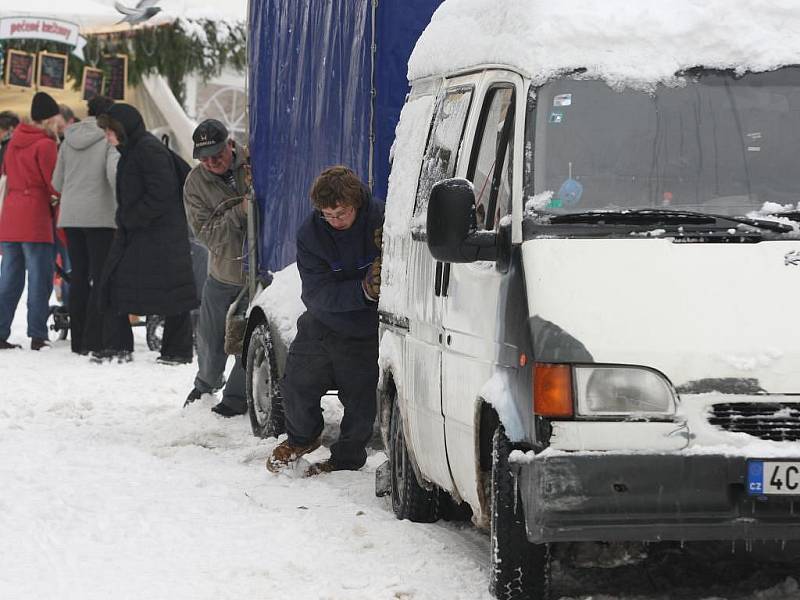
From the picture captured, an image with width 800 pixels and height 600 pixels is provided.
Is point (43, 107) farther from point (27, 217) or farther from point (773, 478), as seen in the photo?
point (773, 478)

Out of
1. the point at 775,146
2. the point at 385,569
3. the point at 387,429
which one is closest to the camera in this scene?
the point at 775,146

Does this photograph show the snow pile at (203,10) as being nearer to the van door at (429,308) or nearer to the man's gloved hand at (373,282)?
the man's gloved hand at (373,282)

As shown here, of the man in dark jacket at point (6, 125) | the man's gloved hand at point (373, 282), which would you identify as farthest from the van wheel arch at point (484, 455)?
the man in dark jacket at point (6, 125)

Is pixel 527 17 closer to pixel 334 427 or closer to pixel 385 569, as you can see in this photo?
pixel 385 569

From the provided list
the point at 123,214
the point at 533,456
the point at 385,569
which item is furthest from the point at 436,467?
the point at 123,214

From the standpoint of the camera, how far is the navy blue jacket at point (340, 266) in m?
8.42

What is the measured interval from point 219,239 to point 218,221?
0.40ft

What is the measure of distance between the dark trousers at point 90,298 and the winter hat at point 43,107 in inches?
64.7

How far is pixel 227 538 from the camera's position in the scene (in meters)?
6.98

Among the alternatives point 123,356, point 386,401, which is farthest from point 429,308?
point 123,356

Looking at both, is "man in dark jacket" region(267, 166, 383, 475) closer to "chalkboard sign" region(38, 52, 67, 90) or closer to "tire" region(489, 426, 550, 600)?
"tire" region(489, 426, 550, 600)

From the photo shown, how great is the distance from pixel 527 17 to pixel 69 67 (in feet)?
52.6

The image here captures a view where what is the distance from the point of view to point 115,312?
47.6 ft

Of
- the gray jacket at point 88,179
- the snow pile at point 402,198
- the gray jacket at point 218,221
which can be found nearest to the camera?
the snow pile at point 402,198
